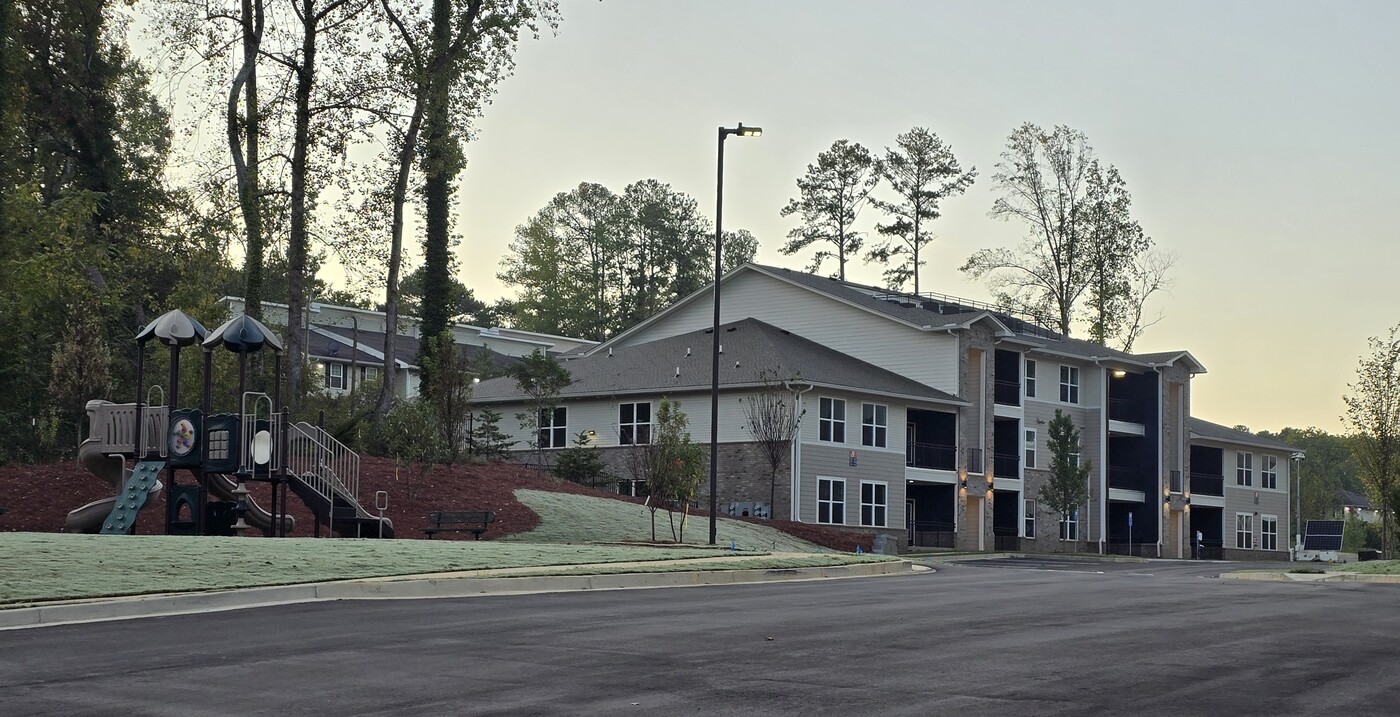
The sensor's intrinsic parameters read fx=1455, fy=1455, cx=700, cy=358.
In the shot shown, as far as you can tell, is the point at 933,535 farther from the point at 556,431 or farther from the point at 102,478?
the point at 102,478

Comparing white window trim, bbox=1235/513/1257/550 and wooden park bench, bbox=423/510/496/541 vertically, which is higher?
wooden park bench, bbox=423/510/496/541

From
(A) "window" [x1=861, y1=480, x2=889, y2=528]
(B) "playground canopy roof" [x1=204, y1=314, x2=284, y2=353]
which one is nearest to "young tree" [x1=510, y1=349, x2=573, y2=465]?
(A) "window" [x1=861, y1=480, x2=889, y2=528]

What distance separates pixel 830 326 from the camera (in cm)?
5891

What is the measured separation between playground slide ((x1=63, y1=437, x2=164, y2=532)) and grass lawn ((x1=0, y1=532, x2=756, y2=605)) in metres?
5.74

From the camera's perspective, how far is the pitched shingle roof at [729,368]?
51.3 metres

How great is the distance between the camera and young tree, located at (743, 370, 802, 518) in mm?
48438

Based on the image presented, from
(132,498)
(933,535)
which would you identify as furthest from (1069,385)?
(132,498)

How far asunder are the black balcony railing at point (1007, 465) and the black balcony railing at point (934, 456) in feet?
13.0

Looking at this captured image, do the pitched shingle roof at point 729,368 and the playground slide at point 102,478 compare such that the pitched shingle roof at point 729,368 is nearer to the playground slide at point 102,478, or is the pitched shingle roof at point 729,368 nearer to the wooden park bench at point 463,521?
the wooden park bench at point 463,521

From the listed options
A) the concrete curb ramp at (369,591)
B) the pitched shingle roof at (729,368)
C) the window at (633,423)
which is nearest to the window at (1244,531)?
the pitched shingle roof at (729,368)

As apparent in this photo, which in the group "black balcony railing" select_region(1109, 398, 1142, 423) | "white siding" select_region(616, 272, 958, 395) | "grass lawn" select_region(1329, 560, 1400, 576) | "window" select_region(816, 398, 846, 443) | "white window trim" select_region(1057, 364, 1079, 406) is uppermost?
"white siding" select_region(616, 272, 958, 395)

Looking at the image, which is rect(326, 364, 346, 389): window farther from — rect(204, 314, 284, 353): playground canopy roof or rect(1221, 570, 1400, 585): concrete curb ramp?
rect(1221, 570, 1400, 585): concrete curb ramp

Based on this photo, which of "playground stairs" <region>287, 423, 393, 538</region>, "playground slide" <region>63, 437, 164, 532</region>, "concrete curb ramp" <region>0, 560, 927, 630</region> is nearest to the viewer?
"concrete curb ramp" <region>0, 560, 927, 630</region>

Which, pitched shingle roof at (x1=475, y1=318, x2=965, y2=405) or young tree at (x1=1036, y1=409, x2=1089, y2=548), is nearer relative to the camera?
pitched shingle roof at (x1=475, y1=318, x2=965, y2=405)
